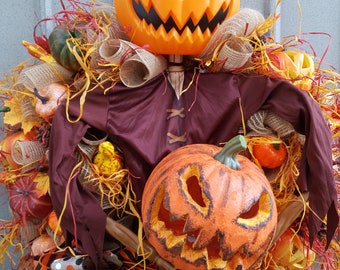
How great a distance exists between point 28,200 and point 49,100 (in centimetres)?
28

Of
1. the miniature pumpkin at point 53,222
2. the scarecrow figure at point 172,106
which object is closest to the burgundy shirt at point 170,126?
the scarecrow figure at point 172,106

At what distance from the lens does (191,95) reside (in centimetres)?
116

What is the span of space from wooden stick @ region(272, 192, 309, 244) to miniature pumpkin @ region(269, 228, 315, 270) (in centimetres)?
9

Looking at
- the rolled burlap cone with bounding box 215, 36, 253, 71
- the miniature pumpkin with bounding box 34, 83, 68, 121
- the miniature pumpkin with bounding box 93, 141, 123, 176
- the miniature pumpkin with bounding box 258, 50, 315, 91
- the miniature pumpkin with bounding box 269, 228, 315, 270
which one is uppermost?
the rolled burlap cone with bounding box 215, 36, 253, 71

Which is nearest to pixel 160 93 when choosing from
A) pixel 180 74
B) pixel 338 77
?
pixel 180 74

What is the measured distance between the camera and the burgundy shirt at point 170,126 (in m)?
1.03

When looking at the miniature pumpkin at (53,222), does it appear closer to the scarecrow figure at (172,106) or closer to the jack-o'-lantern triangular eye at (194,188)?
the scarecrow figure at (172,106)

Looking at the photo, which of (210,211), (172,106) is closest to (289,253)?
(210,211)

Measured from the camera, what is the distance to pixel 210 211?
90 centimetres

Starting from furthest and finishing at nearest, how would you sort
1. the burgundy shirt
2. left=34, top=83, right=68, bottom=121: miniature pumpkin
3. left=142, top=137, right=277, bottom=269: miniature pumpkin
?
1. left=34, top=83, right=68, bottom=121: miniature pumpkin
2. the burgundy shirt
3. left=142, top=137, right=277, bottom=269: miniature pumpkin

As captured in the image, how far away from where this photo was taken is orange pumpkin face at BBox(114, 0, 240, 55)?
1.06m

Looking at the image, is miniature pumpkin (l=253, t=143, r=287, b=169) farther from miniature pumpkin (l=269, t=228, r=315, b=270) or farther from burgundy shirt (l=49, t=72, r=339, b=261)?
miniature pumpkin (l=269, t=228, r=315, b=270)

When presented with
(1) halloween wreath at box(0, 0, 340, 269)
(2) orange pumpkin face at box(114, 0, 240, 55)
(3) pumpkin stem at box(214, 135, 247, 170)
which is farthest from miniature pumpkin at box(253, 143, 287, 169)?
(2) orange pumpkin face at box(114, 0, 240, 55)

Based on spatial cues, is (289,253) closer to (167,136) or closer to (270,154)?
(270,154)
